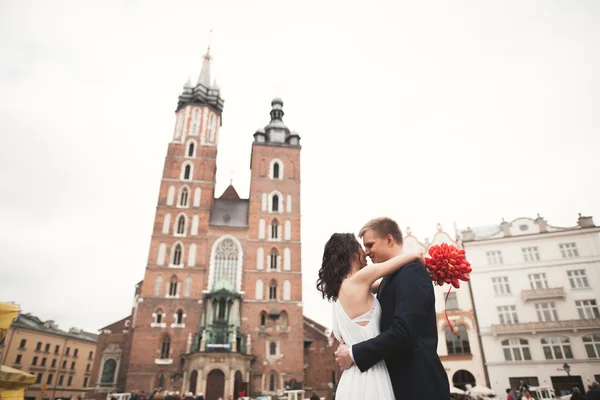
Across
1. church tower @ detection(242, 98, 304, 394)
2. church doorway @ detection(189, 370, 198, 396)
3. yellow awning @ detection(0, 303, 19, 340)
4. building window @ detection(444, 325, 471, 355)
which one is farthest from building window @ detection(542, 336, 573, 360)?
yellow awning @ detection(0, 303, 19, 340)

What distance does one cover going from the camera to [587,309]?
84.5ft

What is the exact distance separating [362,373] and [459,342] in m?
28.7

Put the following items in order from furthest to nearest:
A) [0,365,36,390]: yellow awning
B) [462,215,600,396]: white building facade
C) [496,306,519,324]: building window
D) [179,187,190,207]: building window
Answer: [179,187,190,207]: building window → [496,306,519,324]: building window → [462,215,600,396]: white building facade → [0,365,36,390]: yellow awning

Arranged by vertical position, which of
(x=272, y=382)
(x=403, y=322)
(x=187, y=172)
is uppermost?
(x=187, y=172)

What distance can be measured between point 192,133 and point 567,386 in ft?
118

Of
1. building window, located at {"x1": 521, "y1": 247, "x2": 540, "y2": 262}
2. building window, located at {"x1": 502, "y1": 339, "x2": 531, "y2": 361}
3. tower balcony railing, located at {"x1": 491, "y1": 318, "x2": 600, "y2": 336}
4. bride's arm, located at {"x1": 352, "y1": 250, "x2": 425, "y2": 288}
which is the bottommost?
bride's arm, located at {"x1": 352, "y1": 250, "x2": 425, "y2": 288}

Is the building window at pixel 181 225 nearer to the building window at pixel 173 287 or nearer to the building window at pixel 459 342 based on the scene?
the building window at pixel 173 287

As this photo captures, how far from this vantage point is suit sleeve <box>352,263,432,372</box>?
8.55 ft

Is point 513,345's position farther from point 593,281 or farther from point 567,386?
point 593,281

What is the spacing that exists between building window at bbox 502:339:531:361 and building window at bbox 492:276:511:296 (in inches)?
133

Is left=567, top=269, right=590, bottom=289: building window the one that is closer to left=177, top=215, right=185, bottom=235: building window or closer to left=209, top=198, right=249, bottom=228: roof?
left=209, top=198, right=249, bottom=228: roof

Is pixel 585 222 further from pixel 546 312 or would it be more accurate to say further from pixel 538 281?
pixel 546 312

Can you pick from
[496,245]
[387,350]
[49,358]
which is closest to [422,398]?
[387,350]

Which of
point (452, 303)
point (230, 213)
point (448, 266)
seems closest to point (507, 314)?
point (452, 303)
